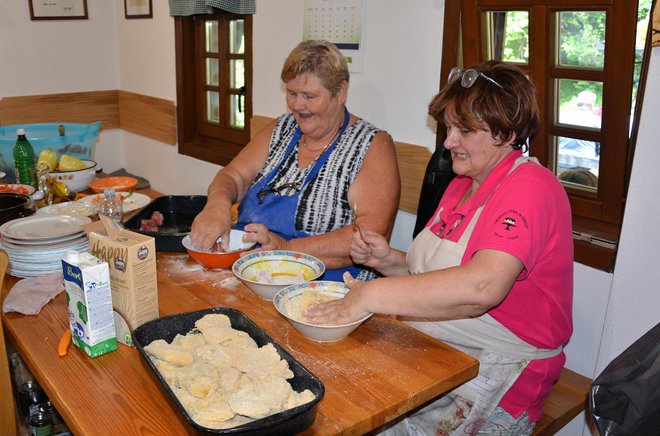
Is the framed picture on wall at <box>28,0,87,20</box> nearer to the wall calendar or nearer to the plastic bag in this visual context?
the wall calendar

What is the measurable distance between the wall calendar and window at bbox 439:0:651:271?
1.61 ft

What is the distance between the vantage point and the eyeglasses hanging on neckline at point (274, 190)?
2.10 m

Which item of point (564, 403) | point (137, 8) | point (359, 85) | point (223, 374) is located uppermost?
point (137, 8)

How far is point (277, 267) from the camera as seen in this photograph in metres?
1.68

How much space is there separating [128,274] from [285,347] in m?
0.38

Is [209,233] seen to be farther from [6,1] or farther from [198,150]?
[6,1]

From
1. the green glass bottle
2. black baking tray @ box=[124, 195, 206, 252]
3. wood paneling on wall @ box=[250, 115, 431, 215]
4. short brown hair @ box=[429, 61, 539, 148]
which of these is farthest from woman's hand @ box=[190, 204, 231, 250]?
the green glass bottle

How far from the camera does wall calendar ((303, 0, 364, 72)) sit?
237cm

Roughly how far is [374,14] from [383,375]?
5.14ft

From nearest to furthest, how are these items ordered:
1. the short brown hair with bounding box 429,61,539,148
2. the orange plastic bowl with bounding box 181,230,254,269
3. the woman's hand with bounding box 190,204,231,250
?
the short brown hair with bounding box 429,61,539,148 < the orange plastic bowl with bounding box 181,230,254,269 < the woman's hand with bounding box 190,204,231,250

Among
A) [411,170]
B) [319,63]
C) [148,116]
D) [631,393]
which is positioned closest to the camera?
[631,393]

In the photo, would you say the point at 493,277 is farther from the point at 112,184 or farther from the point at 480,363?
the point at 112,184

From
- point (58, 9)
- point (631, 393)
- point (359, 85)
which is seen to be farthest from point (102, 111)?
point (631, 393)

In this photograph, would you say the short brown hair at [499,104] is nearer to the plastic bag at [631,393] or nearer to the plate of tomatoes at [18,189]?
the plastic bag at [631,393]
